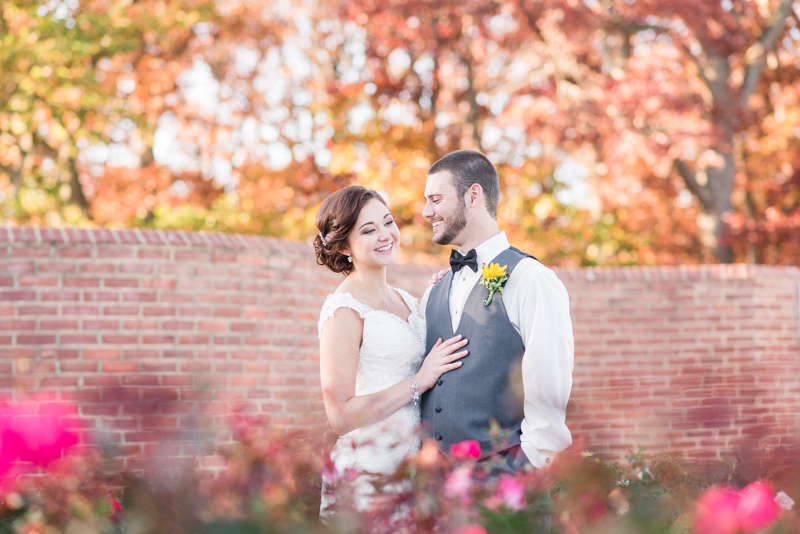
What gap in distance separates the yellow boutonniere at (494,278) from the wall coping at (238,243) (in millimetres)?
3045

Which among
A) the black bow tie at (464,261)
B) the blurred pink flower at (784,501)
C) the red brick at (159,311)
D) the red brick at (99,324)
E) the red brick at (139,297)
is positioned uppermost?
the black bow tie at (464,261)

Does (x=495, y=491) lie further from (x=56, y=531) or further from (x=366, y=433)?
(x=366, y=433)

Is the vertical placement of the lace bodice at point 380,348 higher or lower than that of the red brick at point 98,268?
lower

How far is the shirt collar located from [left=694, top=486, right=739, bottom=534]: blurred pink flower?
1.56 metres

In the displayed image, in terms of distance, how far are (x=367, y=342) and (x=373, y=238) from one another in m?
0.44

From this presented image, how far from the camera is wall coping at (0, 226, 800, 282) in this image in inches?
189

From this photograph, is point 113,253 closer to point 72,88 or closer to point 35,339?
point 35,339

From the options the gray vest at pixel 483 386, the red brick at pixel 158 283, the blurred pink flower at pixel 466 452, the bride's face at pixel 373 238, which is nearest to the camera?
→ the blurred pink flower at pixel 466 452

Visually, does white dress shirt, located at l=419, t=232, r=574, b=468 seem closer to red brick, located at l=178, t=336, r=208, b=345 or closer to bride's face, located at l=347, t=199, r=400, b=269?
bride's face, located at l=347, t=199, r=400, b=269

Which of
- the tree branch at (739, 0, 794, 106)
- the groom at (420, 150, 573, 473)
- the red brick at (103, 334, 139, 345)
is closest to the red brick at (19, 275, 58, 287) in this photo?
the red brick at (103, 334, 139, 345)

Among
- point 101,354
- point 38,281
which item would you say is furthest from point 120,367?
point 38,281

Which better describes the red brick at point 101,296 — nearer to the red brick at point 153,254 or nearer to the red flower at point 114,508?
the red brick at point 153,254

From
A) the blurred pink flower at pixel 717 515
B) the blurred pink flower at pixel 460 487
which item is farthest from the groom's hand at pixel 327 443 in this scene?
the blurred pink flower at pixel 717 515

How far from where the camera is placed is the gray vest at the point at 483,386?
8.45 ft
